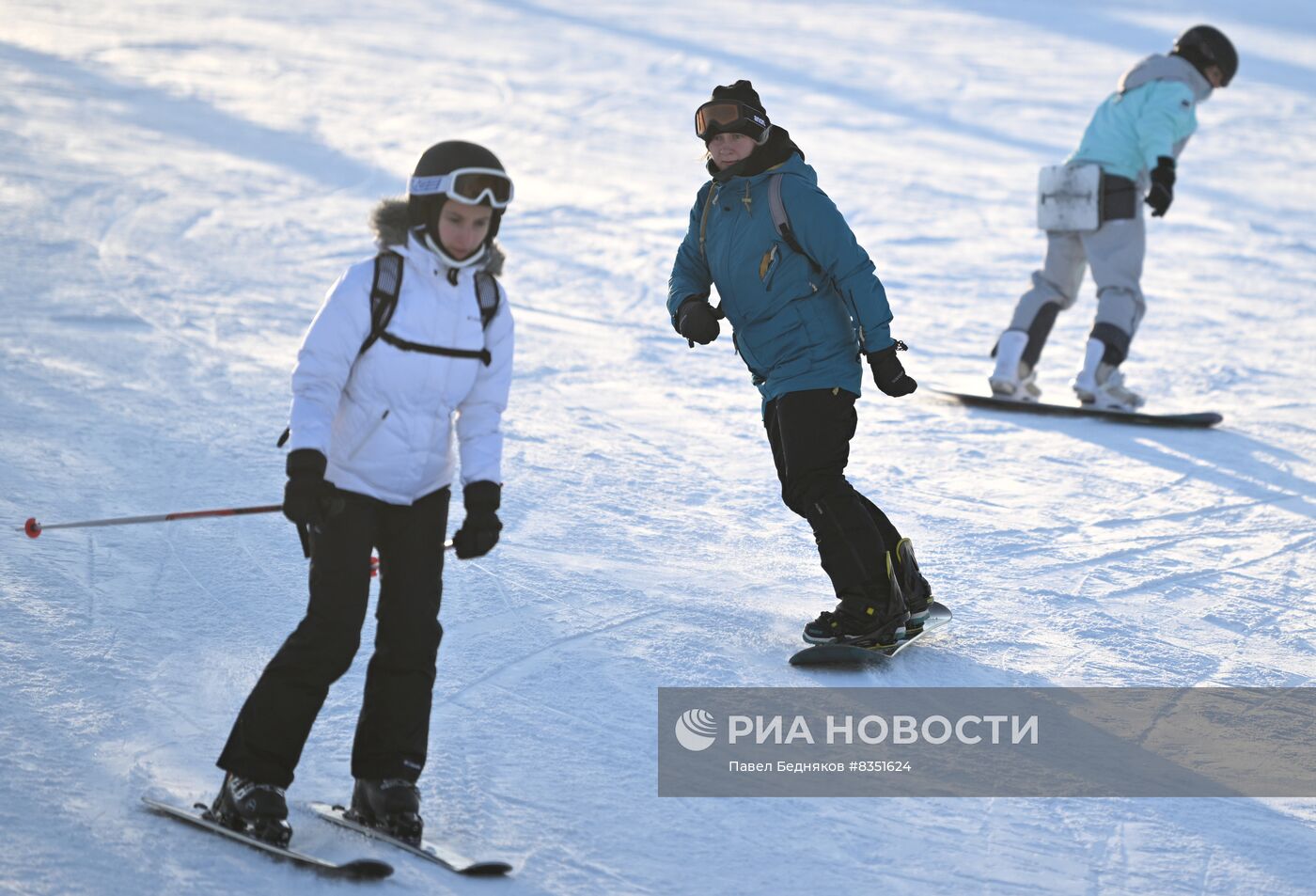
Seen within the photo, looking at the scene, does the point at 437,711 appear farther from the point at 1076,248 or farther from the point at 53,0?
the point at 53,0

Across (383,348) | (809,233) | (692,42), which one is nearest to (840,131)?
(692,42)

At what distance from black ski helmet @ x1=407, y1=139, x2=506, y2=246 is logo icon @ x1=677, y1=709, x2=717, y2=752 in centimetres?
140

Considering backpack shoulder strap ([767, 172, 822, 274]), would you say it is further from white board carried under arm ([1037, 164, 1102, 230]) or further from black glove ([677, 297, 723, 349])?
white board carried under arm ([1037, 164, 1102, 230])

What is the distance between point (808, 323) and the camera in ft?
14.2

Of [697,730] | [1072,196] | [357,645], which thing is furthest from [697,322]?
[1072,196]

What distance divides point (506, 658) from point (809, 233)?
1408mm

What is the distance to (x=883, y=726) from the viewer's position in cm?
397

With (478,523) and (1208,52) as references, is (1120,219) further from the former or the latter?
(478,523)

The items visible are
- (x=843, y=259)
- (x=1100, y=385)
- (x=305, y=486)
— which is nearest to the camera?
(x=305, y=486)

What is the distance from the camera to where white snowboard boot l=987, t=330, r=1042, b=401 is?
762cm

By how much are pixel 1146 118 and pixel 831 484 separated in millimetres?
3802

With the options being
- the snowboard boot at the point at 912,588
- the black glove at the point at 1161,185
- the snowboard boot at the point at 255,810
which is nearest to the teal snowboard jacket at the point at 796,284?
the snowboard boot at the point at 912,588

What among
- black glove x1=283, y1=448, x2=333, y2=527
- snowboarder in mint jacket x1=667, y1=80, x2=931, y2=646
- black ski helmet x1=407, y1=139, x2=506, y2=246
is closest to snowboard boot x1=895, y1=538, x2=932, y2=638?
snowboarder in mint jacket x1=667, y1=80, x2=931, y2=646

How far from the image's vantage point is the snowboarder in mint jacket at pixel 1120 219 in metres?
7.23
